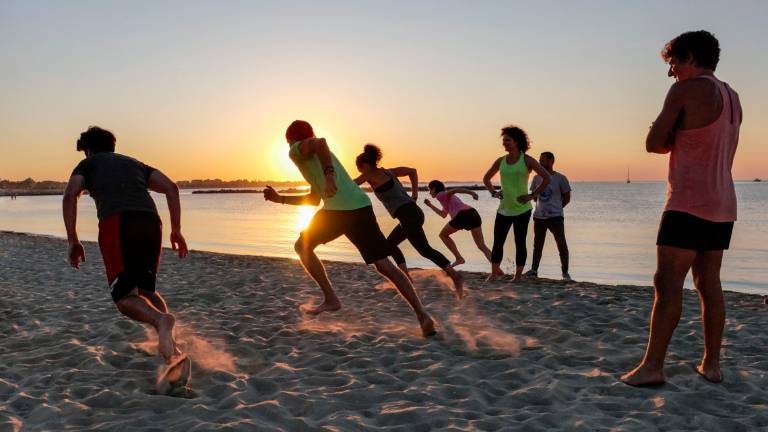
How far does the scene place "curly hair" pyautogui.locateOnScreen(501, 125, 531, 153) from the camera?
306 inches

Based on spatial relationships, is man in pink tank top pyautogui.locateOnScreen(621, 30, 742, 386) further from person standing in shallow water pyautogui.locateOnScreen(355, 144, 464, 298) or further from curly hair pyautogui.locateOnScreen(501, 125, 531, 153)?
curly hair pyautogui.locateOnScreen(501, 125, 531, 153)

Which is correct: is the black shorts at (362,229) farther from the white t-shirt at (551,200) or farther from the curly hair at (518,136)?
the white t-shirt at (551,200)

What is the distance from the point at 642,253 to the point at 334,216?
14.7 m

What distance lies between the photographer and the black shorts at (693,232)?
136 inches

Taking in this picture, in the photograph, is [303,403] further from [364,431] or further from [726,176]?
[726,176]

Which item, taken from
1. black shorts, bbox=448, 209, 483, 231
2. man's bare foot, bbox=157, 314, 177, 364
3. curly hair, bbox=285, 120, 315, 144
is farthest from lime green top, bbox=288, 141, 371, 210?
black shorts, bbox=448, 209, 483, 231

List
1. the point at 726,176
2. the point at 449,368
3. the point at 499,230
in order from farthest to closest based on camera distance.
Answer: the point at 499,230
the point at 449,368
the point at 726,176

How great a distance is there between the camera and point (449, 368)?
14.1 feet

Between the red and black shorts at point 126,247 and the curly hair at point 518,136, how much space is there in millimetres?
4988

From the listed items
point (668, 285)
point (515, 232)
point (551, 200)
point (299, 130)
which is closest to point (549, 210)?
point (551, 200)

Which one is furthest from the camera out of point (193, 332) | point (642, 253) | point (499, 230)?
point (642, 253)

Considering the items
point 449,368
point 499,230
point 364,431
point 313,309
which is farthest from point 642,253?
point 364,431

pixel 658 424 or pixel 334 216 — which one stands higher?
pixel 334 216

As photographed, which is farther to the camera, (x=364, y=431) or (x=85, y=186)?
(x=85, y=186)
